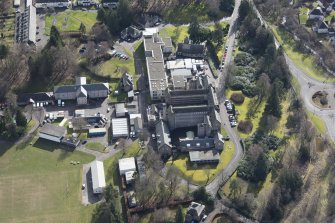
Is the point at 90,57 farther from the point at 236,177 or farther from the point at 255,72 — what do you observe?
the point at 236,177

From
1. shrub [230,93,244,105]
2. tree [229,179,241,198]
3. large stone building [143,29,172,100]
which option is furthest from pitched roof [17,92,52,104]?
tree [229,179,241,198]

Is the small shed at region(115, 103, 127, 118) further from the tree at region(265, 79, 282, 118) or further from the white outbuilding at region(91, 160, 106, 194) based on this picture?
the tree at region(265, 79, 282, 118)

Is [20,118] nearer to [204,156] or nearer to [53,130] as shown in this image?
[53,130]

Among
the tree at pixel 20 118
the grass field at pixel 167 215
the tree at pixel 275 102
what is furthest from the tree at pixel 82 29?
the grass field at pixel 167 215

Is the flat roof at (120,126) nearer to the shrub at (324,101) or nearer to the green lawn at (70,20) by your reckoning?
the green lawn at (70,20)

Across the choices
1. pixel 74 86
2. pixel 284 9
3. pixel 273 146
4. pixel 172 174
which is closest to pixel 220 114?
pixel 273 146

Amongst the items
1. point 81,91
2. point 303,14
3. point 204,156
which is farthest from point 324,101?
point 81,91

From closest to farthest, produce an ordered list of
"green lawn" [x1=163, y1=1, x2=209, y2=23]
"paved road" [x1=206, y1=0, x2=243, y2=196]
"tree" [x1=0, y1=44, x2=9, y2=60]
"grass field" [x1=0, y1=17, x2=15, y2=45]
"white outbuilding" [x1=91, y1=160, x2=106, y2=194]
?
"white outbuilding" [x1=91, y1=160, x2=106, y2=194] → "paved road" [x1=206, y1=0, x2=243, y2=196] → "tree" [x1=0, y1=44, x2=9, y2=60] → "grass field" [x1=0, y1=17, x2=15, y2=45] → "green lawn" [x1=163, y1=1, x2=209, y2=23]
